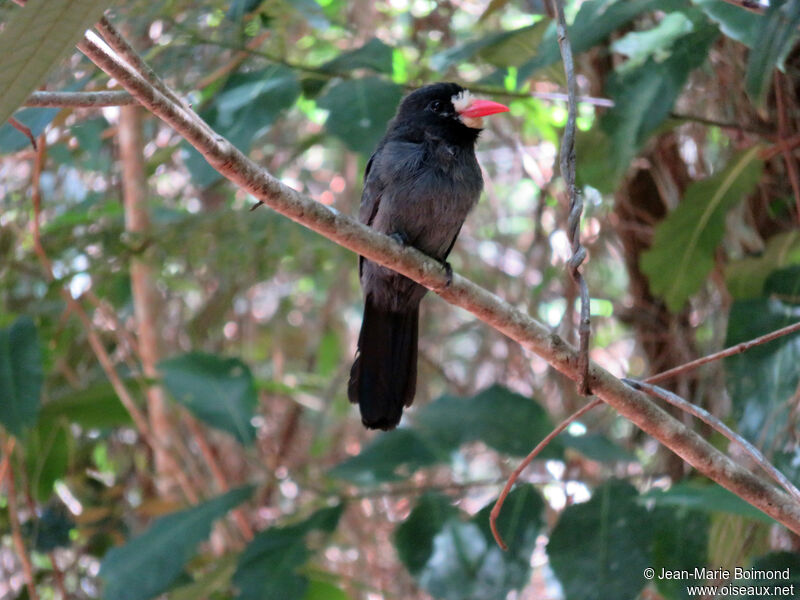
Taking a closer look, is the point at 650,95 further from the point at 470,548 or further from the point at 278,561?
the point at 278,561

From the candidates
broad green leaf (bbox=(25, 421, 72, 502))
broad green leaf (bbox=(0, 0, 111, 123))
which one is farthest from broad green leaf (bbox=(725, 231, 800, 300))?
broad green leaf (bbox=(25, 421, 72, 502))

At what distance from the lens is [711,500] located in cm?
220

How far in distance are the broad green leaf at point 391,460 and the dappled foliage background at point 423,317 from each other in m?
0.01

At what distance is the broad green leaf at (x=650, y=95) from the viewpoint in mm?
2623

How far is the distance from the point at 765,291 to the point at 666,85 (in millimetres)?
748

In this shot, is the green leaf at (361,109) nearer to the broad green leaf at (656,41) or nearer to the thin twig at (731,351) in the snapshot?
the broad green leaf at (656,41)

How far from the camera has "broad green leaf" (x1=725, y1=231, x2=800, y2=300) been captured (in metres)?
2.98

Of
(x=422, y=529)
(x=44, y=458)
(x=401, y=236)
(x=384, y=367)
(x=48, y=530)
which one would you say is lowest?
(x=48, y=530)

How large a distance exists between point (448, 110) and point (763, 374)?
143 cm

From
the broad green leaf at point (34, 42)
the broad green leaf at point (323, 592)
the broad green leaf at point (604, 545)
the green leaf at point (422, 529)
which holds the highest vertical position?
the broad green leaf at point (34, 42)

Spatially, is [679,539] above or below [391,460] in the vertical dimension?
above

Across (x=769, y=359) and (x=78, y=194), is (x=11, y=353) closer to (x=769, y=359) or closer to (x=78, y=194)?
(x=78, y=194)

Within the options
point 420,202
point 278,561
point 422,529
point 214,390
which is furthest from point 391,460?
point 420,202

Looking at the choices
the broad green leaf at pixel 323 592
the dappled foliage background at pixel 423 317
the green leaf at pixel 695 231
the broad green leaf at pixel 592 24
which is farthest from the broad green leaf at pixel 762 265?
the broad green leaf at pixel 323 592
